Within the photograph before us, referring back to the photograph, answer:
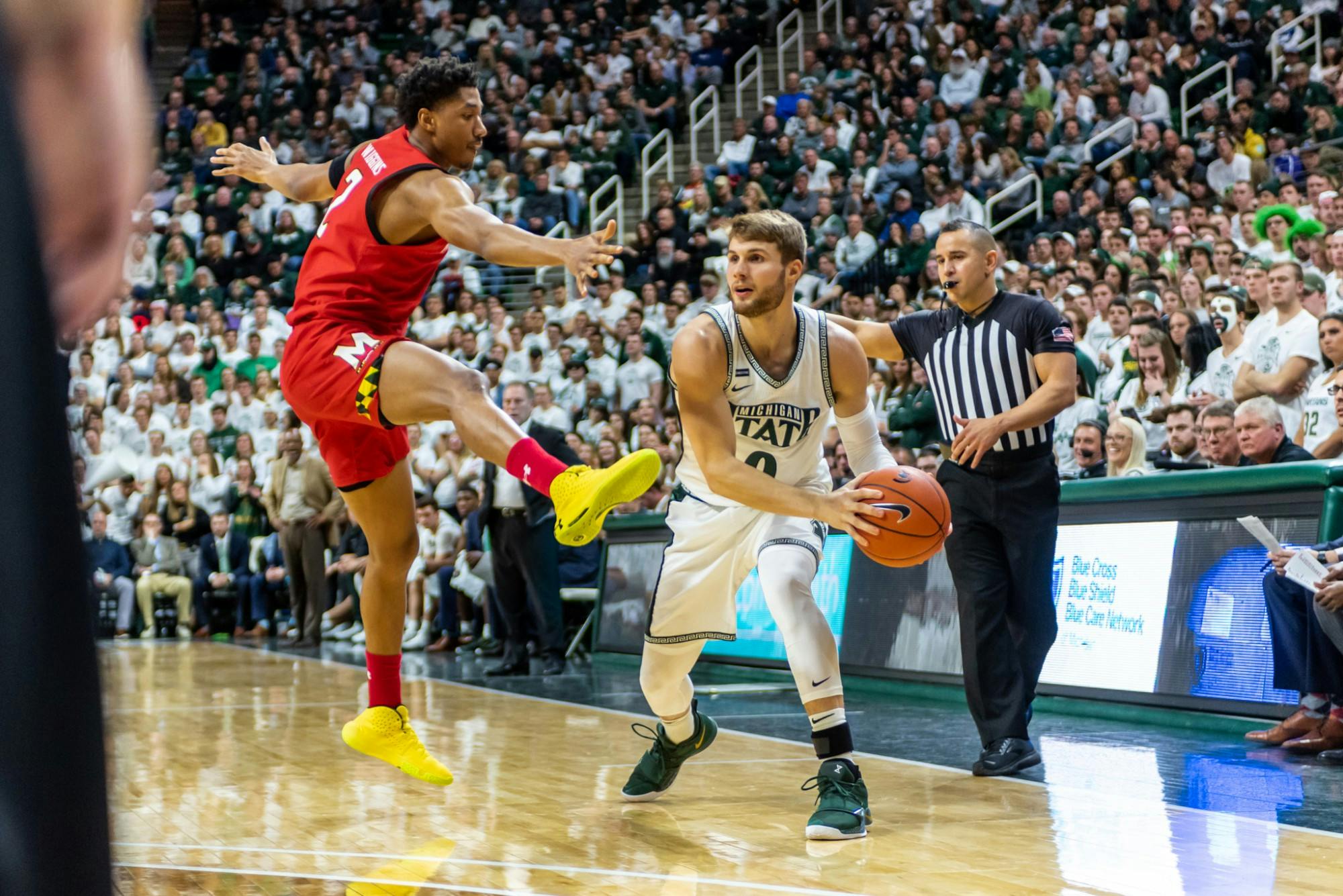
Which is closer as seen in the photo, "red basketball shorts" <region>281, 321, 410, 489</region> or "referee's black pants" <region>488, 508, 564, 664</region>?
"red basketball shorts" <region>281, 321, 410, 489</region>

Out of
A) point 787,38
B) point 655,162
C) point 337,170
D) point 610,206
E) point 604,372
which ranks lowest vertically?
point 337,170

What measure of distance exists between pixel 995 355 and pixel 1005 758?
5.05 feet

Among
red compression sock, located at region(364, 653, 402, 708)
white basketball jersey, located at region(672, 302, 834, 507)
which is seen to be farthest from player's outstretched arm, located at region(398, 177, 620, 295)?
red compression sock, located at region(364, 653, 402, 708)

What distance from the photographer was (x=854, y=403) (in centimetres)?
500

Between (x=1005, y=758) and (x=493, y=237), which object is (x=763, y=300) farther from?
(x=1005, y=758)

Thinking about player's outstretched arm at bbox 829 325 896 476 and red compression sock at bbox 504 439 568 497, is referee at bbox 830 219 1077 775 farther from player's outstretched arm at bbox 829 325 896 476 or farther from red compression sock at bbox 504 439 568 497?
red compression sock at bbox 504 439 568 497

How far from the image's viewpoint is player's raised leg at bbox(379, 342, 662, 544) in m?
4.14

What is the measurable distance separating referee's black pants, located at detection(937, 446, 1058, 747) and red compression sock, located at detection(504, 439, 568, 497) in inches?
81.9

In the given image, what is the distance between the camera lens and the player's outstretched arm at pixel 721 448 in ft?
14.4

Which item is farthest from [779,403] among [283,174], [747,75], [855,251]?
Result: [747,75]

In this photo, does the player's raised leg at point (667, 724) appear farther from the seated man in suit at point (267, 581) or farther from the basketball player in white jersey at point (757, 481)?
the seated man in suit at point (267, 581)

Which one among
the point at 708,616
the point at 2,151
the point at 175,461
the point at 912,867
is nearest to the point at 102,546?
the point at 175,461

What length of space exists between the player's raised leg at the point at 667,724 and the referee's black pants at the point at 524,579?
505 cm

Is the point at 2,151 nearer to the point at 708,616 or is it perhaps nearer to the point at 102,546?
the point at 708,616
